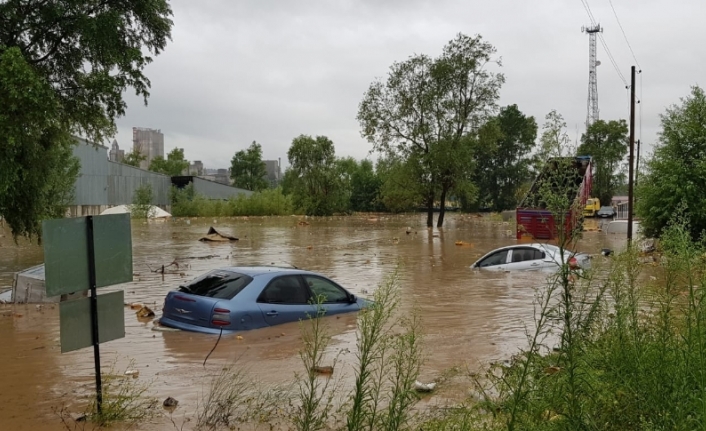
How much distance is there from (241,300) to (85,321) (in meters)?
4.08

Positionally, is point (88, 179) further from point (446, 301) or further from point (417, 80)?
point (446, 301)

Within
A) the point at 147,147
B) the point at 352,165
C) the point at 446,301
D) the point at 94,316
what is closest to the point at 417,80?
the point at 446,301

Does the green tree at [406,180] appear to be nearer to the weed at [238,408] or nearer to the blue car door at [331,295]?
the blue car door at [331,295]

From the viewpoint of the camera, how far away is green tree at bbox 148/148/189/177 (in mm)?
115812

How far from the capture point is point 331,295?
11.7 meters

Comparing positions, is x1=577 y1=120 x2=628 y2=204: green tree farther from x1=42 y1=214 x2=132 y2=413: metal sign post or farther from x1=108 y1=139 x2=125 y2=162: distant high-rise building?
x1=108 y1=139 x2=125 y2=162: distant high-rise building

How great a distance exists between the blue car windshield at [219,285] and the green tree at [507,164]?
2856 inches

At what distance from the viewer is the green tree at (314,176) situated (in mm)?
79688

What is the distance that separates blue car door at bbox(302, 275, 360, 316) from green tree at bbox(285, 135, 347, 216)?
67343 millimetres

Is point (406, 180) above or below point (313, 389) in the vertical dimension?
above

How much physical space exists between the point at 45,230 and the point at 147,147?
581 ft

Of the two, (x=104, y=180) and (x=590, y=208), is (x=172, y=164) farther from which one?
(x=590, y=208)

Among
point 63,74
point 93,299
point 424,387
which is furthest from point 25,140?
point 424,387

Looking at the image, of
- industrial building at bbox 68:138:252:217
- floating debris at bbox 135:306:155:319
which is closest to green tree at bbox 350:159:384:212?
industrial building at bbox 68:138:252:217
